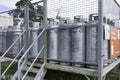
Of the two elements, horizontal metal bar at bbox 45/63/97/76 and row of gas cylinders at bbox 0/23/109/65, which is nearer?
horizontal metal bar at bbox 45/63/97/76

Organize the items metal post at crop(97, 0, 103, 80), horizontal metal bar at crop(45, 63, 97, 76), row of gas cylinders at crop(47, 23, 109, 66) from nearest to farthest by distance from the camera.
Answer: metal post at crop(97, 0, 103, 80), horizontal metal bar at crop(45, 63, 97, 76), row of gas cylinders at crop(47, 23, 109, 66)

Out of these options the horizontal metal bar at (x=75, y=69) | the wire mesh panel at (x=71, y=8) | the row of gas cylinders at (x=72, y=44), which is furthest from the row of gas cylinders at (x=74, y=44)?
the wire mesh panel at (x=71, y=8)

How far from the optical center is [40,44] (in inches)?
181

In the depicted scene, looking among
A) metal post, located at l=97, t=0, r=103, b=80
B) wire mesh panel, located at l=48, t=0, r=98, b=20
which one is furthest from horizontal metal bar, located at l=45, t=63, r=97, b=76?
wire mesh panel, located at l=48, t=0, r=98, b=20

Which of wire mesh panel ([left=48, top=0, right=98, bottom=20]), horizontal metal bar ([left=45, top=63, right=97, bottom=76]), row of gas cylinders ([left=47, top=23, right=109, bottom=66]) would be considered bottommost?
horizontal metal bar ([left=45, top=63, right=97, bottom=76])

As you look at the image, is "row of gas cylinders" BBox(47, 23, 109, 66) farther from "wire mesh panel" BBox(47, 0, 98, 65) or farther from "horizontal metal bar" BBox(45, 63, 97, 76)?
"horizontal metal bar" BBox(45, 63, 97, 76)

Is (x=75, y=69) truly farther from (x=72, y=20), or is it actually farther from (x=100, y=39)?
(x=72, y=20)

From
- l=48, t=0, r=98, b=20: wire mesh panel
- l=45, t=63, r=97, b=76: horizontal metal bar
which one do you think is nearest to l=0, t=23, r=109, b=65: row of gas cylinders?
l=45, t=63, r=97, b=76: horizontal metal bar

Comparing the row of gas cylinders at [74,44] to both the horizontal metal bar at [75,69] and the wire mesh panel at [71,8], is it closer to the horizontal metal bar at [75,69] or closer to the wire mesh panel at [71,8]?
the horizontal metal bar at [75,69]

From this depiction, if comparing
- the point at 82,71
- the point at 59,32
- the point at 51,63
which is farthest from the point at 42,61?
the point at 82,71

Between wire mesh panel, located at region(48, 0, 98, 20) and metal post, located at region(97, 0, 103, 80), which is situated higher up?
wire mesh panel, located at region(48, 0, 98, 20)

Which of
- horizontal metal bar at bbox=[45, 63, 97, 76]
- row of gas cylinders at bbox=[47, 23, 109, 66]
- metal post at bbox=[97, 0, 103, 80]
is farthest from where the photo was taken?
row of gas cylinders at bbox=[47, 23, 109, 66]

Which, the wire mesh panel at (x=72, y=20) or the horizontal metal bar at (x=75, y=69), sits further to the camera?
the wire mesh panel at (x=72, y=20)

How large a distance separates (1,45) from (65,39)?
11.2 ft
